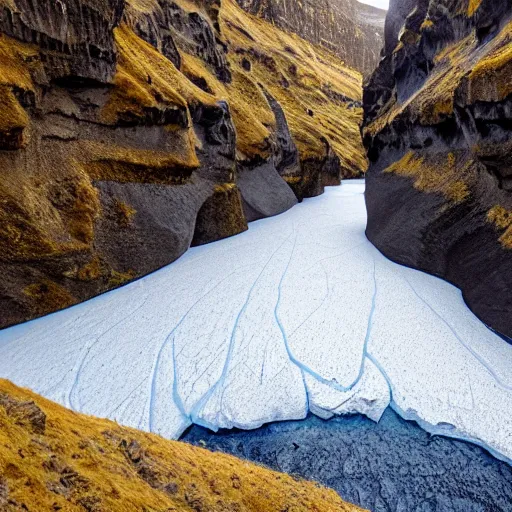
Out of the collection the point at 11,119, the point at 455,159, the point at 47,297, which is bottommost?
the point at 47,297

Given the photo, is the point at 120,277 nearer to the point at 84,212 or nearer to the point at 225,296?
the point at 84,212

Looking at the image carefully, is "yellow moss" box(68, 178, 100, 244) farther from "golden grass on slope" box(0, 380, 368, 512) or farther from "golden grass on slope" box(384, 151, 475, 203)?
"golden grass on slope" box(384, 151, 475, 203)

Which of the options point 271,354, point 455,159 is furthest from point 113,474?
point 455,159

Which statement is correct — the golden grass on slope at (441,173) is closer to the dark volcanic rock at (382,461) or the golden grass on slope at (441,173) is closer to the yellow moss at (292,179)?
the dark volcanic rock at (382,461)

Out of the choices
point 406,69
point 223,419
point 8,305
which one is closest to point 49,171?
point 8,305

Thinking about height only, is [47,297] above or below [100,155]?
below
